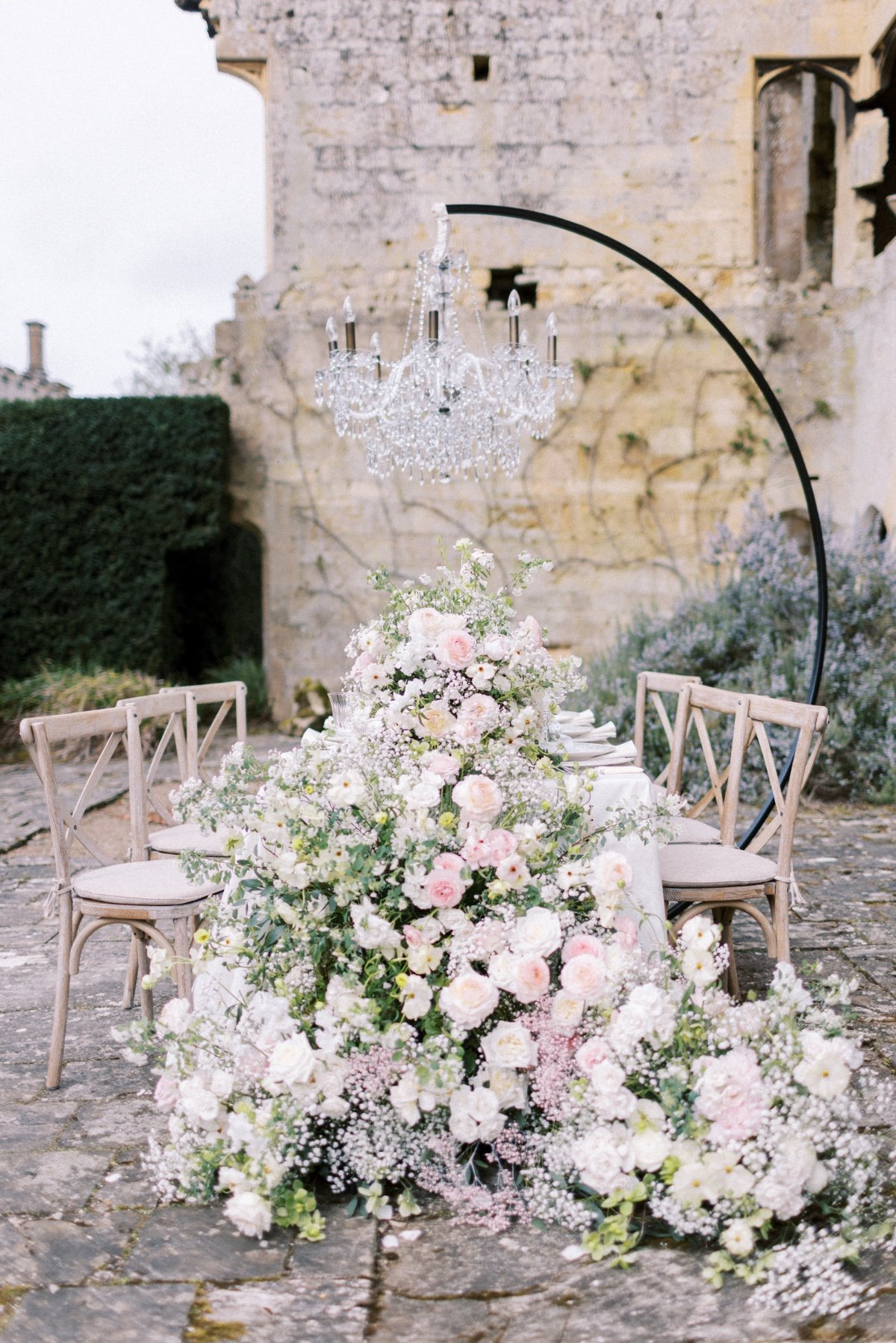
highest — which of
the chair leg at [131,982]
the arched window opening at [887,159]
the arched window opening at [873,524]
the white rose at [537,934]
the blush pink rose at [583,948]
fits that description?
the arched window opening at [887,159]

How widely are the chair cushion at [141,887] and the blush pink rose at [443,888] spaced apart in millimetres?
656

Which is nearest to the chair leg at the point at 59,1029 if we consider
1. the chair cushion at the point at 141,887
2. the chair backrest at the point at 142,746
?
the chair cushion at the point at 141,887

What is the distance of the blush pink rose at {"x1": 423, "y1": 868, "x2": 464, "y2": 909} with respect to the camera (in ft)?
8.02

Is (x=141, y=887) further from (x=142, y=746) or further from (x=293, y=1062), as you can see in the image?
(x=293, y=1062)

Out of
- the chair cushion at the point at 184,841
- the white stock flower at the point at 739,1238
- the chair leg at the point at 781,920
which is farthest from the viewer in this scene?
the chair cushion at the point at 184,841

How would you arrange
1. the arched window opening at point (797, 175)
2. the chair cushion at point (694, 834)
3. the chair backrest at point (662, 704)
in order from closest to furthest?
the chair cushion at point (694, 834)
the chair backrest at point (662, 704)
the arched window opening at point (797, 175)

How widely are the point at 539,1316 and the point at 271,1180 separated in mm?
572

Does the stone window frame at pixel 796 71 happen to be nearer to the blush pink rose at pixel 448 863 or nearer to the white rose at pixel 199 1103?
the blush pink rose at pixel 448 863

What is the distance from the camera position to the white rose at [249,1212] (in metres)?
2.24

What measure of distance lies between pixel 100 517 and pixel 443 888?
7855mm

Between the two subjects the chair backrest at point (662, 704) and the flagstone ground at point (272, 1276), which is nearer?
the flagstone ground at point (272, 1276)

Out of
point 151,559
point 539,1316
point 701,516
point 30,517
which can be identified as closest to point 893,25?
point 701,516

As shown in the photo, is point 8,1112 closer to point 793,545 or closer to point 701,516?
point 793,545

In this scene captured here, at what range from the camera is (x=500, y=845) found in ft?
8.26
